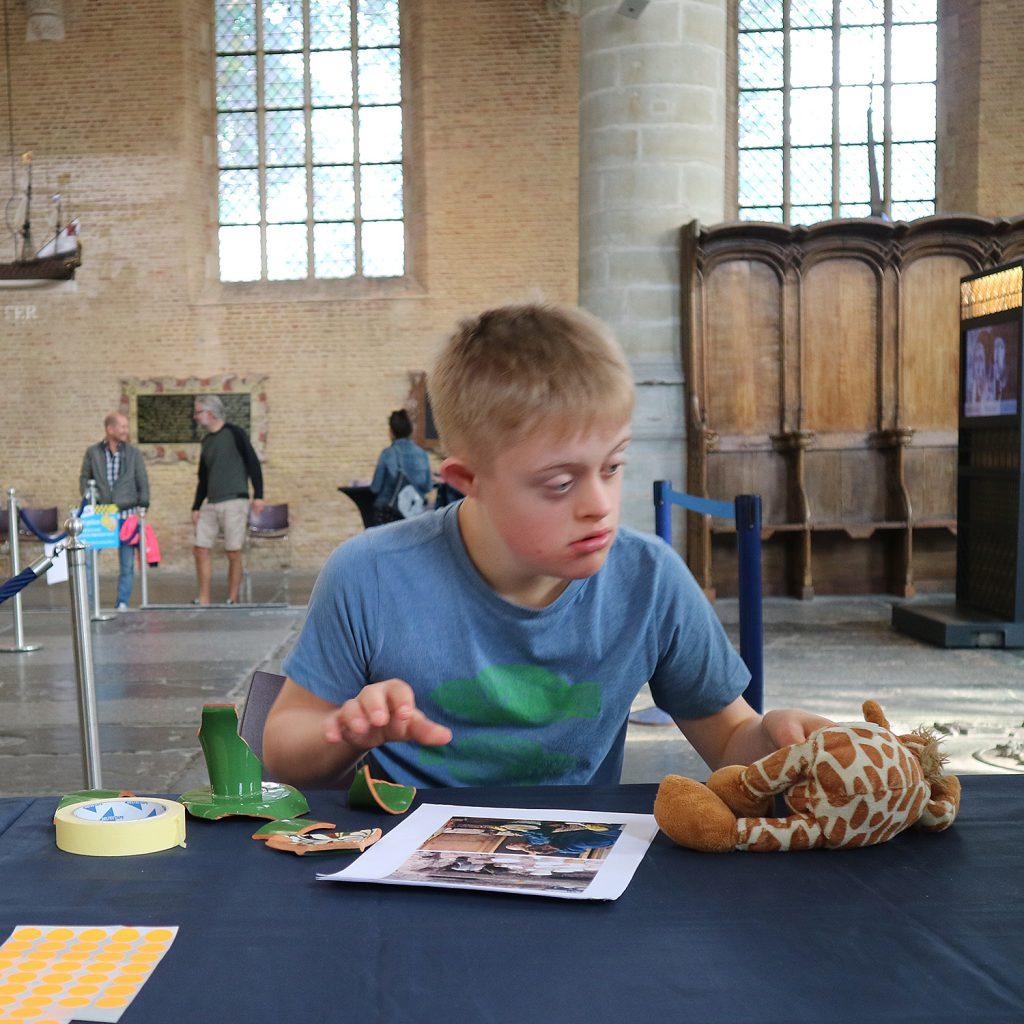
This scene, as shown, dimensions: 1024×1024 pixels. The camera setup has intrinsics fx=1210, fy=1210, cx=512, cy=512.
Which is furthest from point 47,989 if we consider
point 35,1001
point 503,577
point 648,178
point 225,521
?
point 225,521

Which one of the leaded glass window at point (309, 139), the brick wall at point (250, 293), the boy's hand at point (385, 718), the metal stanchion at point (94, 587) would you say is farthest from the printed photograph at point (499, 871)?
the leaded glass window at point (309, 139)

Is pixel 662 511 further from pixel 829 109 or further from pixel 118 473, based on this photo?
pixel 829 109

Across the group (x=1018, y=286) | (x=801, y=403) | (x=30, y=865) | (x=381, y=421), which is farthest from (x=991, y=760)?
(x=381, y=421)

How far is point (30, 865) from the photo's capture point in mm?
1269

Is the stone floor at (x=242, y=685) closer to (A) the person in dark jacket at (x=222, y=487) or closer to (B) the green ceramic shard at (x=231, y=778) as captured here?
(A) the person in dark jacket at (x=222, y=487)

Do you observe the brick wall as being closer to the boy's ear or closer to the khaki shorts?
the khaki shorts

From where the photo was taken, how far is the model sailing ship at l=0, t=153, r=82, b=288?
12.6 m

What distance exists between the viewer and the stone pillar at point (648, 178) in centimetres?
770

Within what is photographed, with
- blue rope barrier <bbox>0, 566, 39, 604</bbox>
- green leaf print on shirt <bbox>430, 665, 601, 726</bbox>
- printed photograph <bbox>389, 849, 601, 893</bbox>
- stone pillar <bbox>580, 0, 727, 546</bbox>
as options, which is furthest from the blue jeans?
printed photograph <bbox>389, 849, 601, 893</bbox>

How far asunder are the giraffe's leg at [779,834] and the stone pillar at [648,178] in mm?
6470

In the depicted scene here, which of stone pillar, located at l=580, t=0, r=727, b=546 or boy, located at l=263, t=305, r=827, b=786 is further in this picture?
stone pillar, located at l=580, t=0, r=727, b=546

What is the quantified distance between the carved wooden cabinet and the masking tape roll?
299 inches

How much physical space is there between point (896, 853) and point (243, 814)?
0.72 metres

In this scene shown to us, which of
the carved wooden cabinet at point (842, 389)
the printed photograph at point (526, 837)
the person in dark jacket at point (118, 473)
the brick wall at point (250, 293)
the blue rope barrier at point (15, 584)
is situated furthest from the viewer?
the brick wall at point (250, 293)
